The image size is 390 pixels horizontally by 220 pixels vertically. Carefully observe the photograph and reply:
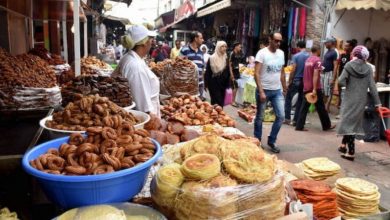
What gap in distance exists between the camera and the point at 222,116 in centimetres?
409

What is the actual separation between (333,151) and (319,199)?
15.8 feet

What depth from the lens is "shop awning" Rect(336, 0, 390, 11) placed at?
8.64 m

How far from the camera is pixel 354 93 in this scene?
6211mm

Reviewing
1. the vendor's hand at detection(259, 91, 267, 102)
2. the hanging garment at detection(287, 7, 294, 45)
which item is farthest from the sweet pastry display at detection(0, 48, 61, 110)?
the hanging garment at detection(287, 7, 294, 45)

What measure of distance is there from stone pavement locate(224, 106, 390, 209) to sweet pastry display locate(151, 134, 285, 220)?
3.40 meters

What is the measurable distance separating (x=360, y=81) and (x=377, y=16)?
18.3 ft

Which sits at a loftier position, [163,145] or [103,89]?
[103,89]

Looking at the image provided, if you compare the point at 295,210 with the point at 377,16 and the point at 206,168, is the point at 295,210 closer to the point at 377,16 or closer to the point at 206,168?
the point at 206,168

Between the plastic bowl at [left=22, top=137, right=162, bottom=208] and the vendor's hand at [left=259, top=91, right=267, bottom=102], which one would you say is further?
the vendor's hand at [left=259, top=91, right=267, bottom=102]

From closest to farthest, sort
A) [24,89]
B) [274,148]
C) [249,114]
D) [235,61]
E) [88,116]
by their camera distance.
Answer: [88,116]
[24,89]
[274,148]
[249,114]
[235,61]

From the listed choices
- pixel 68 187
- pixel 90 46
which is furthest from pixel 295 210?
pixel 90 46

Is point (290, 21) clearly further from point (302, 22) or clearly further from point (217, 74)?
point (217, 74)

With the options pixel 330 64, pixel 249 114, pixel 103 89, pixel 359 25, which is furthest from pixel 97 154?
pixel 359 25

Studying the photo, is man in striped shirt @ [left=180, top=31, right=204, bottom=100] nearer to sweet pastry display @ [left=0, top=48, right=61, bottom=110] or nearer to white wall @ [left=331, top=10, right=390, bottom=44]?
sweet pastry display @ [left=0, top=48, right=61, bottom=110]
